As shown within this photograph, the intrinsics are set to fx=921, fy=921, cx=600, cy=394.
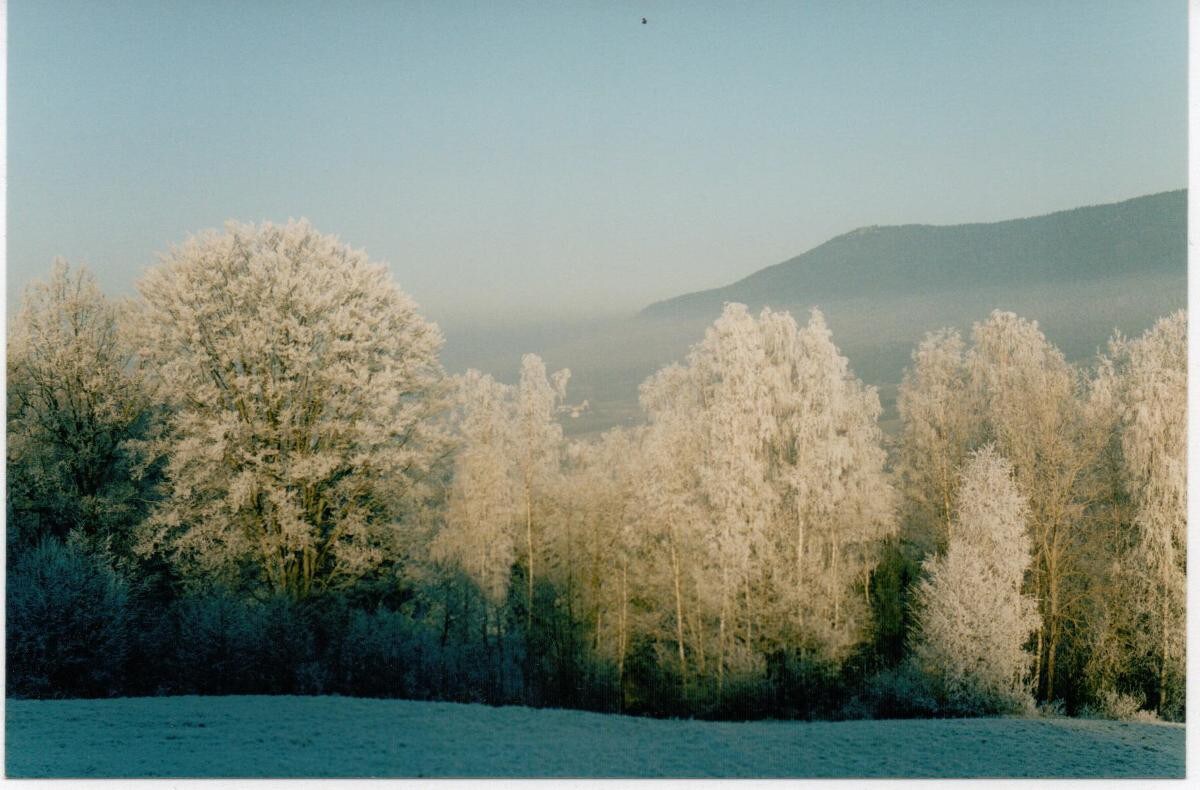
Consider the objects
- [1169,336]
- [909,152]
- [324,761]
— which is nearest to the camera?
[324,761]

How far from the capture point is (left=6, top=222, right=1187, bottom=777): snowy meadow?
29.8 ft

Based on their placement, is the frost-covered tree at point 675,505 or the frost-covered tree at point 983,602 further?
the frost-covered tree at point 675,505

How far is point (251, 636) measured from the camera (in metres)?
9.34

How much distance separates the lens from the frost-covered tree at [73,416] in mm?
9492

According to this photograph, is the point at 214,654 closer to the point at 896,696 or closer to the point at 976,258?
the point at 896,696

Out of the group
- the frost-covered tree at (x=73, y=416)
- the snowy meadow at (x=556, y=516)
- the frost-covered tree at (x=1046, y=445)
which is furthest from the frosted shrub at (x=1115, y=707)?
the frost-covered tree at (x=73, y=416)

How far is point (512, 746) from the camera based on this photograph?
308 inches

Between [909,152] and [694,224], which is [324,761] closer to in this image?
[694,224]

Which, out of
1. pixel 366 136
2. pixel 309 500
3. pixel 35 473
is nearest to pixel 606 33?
pixel 366 136

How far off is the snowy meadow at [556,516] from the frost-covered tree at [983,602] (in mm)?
31

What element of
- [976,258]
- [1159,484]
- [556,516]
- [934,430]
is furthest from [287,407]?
[1159,484]

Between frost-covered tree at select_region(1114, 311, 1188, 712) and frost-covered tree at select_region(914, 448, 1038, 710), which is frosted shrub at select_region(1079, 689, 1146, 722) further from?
frost-covered tree at select_region(914, 448, 1038, 710)

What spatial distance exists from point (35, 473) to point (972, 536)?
31.8ft

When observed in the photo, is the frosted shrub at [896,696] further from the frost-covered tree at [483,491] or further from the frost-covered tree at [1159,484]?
the frost-covered tree at [483,491]
